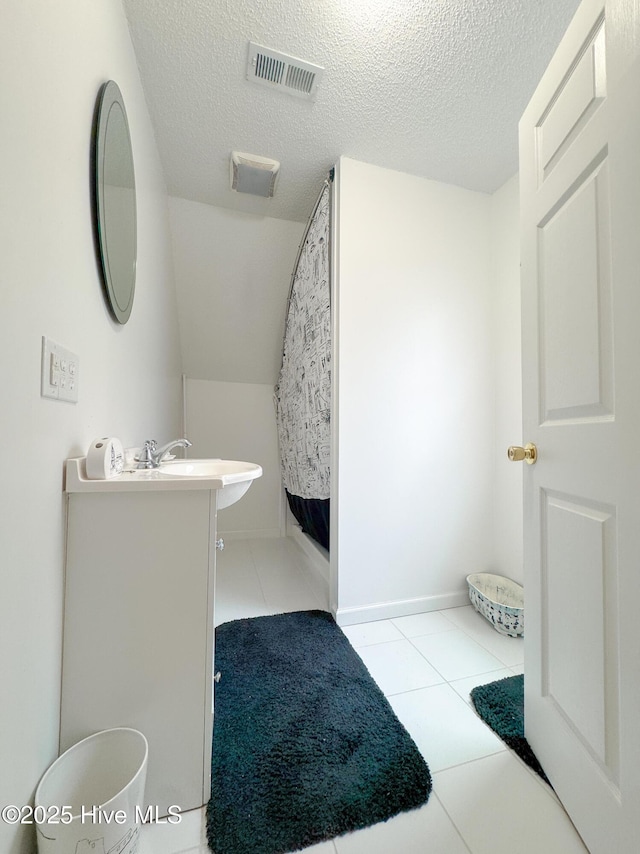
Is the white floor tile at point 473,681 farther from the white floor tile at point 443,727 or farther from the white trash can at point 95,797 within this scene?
the white trash can at point 95,797

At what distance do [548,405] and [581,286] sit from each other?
0.31m

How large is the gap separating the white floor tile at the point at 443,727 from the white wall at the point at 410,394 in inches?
21.0

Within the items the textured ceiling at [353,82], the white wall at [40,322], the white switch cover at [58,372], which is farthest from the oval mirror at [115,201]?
the textured ceiling at [353,82]

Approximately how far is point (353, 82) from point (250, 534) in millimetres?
3132

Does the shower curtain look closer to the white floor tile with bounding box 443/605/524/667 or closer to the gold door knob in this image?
the white floor tile with bounding box 443/605/524/667

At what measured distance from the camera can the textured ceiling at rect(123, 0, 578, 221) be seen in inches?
46.3

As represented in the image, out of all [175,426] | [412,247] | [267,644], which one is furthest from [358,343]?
[175,426]

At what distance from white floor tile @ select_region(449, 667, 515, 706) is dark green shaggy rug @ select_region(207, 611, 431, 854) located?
30 cm

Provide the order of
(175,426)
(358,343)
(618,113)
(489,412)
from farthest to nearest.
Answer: (175,426), (489,412), (358,343), (618,113)

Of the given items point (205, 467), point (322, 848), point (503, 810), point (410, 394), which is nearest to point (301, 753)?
point (322, 848)

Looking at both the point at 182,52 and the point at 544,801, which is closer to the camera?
the point at 544,801

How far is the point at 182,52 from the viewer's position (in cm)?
130

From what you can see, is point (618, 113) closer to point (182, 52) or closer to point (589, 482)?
point (589, 482)

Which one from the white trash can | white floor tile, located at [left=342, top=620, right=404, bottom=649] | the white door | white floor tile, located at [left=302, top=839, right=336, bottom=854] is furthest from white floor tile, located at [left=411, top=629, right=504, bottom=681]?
the white trash can
